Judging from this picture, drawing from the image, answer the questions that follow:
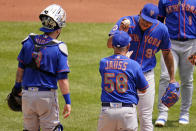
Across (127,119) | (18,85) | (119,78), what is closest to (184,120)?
(127,119)

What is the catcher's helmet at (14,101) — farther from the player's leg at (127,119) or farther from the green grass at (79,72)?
the green grass at (79,72)

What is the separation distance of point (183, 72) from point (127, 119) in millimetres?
2951

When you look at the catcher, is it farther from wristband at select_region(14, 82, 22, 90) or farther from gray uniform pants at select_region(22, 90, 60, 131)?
wristband at select_region(14, 82, 22, 90)

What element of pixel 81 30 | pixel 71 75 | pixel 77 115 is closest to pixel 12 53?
pixel 71 75

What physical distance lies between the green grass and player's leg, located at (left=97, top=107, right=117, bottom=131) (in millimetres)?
2097

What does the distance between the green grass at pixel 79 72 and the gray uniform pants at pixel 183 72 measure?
319 millimetres

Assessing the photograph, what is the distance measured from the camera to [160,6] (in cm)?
751

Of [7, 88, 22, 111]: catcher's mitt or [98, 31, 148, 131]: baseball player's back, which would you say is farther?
[7, 88, 22, 111]: catcher's mitt

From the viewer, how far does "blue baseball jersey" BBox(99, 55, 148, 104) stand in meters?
4.97

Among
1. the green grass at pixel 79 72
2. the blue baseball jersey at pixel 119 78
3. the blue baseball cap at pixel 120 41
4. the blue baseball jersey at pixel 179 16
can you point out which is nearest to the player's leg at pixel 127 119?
the blue baseball jersey at pixel 119 78

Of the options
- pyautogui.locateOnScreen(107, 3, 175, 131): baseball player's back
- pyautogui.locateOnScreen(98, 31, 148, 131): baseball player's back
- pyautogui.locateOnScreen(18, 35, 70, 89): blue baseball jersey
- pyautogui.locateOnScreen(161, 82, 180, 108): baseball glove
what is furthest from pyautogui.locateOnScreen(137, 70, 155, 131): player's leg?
pyautogui.locateOnScreen(18, 35, 70, 89): blue baseball jersey

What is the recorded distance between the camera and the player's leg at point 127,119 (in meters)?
4.95

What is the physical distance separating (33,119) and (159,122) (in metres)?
2.81

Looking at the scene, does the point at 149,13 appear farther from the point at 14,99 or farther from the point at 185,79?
the point at 185,79
